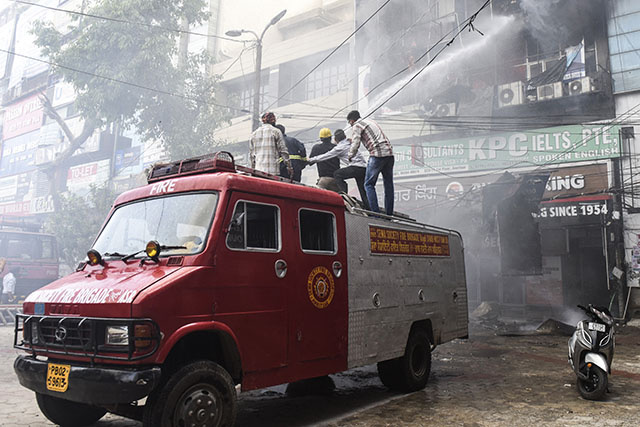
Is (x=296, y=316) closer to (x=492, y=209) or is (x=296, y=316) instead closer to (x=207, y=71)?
(x=492, y=209)

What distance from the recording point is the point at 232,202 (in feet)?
15.3

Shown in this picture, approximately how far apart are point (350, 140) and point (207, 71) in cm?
2380

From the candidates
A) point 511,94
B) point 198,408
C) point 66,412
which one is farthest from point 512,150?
point 66,412

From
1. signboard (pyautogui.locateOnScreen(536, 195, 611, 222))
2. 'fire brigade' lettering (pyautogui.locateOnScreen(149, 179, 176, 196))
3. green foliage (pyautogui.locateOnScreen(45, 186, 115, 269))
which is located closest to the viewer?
'fire brigade' lettering (pyautogui.locateOnScreen(149, 179, 176, 196))

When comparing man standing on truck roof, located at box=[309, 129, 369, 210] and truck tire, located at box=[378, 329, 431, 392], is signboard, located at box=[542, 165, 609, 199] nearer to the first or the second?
man standing on truck roof, located at box=[309, 129, 369, 210]

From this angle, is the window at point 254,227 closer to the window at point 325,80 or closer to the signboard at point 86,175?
the window at point 325,80

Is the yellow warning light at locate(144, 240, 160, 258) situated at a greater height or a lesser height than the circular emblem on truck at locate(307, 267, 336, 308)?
greater

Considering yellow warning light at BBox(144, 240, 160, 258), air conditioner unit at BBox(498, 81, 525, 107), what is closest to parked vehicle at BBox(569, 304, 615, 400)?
yellow warning light at BBox(144, 240, 160, 258)

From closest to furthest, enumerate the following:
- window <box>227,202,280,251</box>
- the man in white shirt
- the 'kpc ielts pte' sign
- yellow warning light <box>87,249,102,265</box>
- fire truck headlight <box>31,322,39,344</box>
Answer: fire truck headlight <box>31,322,39,344</box> < window <box>227,202,280,251</box> < yellow warning light <box>87,249,102,265</box> < the man in white shirt < the 'kpc ielts pte' sign

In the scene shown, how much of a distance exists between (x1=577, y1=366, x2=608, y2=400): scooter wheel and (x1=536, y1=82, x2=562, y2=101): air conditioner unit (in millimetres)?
14209

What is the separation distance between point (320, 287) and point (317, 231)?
653mm

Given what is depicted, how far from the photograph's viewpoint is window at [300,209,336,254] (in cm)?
544

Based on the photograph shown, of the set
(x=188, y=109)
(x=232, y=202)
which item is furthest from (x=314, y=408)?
(x=188, y=109)

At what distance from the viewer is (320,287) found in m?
5.44
